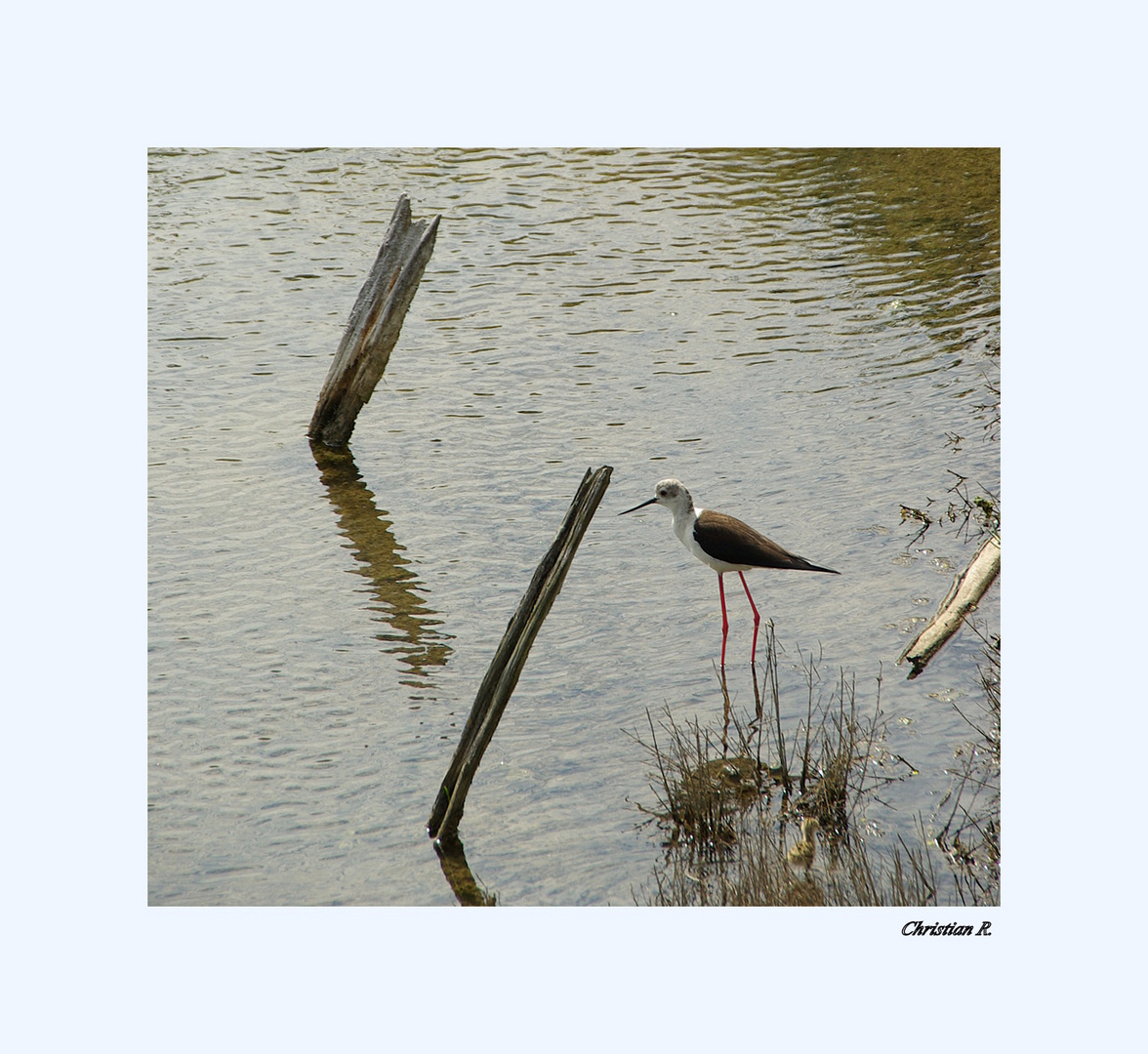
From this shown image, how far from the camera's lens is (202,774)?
609 cm

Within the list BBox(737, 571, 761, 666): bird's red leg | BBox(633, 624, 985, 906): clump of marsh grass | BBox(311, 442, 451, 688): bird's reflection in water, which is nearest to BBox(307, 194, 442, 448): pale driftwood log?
BBox(311, 442, 451, 688): bird's reflection in water

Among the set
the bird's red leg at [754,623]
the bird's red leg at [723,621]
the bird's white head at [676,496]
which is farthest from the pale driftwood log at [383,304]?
the bird's red leg at [754,623]

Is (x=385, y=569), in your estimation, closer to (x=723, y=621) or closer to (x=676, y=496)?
(x=676, y=496)

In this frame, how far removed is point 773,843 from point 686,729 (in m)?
1.08

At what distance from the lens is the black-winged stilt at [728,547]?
7148 millimetres

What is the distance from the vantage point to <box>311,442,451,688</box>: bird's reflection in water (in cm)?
730

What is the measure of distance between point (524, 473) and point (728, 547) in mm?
2530

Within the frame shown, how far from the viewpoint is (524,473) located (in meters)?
9.32

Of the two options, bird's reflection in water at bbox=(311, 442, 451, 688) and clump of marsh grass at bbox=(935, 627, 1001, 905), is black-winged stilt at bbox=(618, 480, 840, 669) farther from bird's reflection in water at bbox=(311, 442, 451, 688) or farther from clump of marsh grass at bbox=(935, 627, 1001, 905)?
bird's reflection in water at bbox=(311, 442, 451, 688)

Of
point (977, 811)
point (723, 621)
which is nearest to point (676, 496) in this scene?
point (723, 621)

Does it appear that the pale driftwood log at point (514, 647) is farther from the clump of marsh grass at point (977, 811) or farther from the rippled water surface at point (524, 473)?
the clump of marsh grass at point (977, 811)

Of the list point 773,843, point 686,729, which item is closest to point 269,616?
point 686,729

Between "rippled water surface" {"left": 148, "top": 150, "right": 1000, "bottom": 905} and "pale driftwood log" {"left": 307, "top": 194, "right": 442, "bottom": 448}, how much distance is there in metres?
0.65
